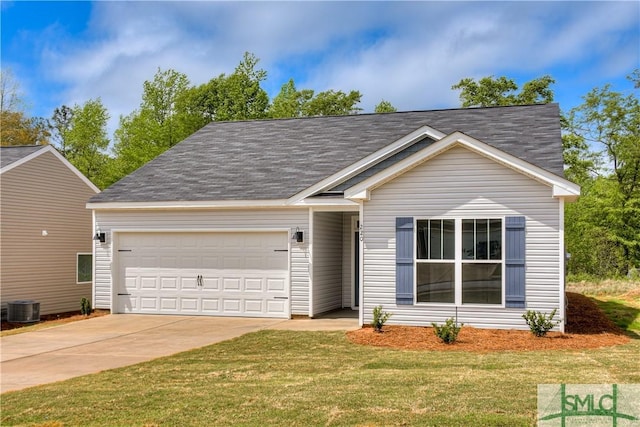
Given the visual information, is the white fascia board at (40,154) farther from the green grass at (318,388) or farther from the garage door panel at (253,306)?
the green grass at (318,388)

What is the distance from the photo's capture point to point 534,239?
1241 centimetres

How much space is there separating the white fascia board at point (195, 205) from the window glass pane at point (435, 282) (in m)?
4.04

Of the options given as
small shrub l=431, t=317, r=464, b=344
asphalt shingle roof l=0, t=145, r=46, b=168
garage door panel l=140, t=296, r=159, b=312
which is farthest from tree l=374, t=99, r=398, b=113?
small shrub l=431, t=317, r=464, b=344

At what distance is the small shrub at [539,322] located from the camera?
471 inches

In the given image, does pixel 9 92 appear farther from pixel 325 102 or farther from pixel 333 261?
pixel 333 261

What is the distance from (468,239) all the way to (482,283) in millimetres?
897

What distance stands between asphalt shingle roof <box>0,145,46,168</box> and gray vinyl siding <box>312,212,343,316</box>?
907 cm

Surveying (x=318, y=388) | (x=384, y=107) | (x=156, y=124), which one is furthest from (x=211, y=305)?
(x=384, y=107)

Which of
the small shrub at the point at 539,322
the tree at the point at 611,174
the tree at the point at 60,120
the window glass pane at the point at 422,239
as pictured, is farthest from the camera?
the tree at the point at 60,120

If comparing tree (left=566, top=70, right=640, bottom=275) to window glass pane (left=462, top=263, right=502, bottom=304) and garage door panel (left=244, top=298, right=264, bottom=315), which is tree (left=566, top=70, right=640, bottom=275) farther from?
garage door panel (left=244, top=298, right=264, bottom=315)

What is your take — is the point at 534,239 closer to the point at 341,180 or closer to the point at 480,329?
the point at 480,329

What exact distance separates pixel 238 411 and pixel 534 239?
24.6ft

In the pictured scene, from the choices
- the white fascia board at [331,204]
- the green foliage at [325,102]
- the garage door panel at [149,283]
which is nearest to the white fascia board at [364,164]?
the white fascia board at [331,204]

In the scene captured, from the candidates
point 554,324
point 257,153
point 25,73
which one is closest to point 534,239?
point 554,324
